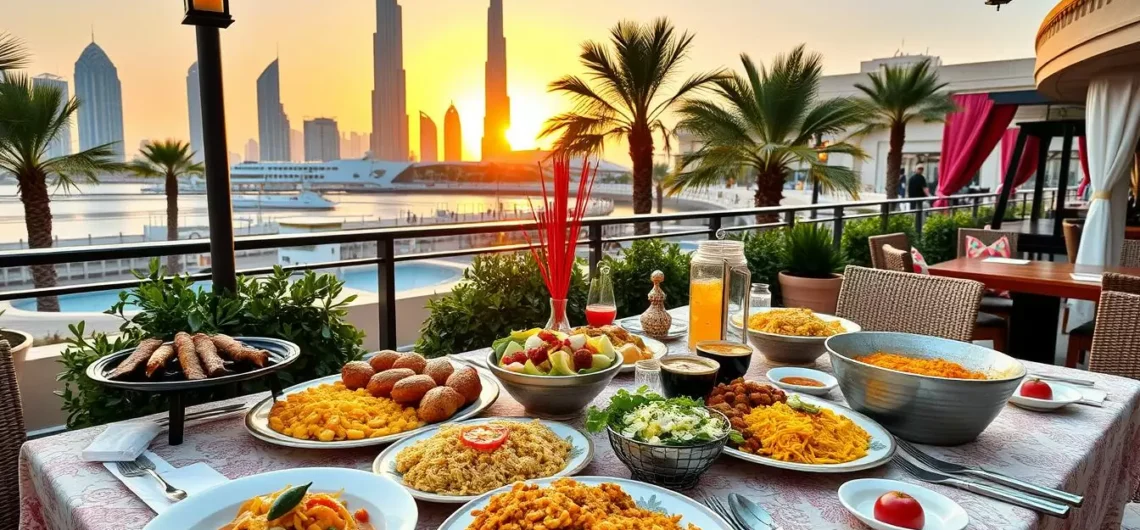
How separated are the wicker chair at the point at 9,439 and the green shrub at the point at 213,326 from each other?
39cm

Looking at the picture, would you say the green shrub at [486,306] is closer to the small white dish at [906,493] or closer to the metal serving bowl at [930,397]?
the metal serving bowl at [930,397]

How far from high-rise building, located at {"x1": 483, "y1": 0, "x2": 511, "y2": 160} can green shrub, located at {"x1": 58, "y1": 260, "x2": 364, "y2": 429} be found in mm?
3026

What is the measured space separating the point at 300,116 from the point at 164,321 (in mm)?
29555

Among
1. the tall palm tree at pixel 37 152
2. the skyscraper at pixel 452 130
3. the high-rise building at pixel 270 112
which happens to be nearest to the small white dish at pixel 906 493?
the tall palm tree at pixel 37 152

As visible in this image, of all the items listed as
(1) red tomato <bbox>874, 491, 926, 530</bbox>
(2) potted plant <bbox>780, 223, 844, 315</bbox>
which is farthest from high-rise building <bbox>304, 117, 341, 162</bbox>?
(1) red tomato <bbox>874, 491, 926, 530</bbox>

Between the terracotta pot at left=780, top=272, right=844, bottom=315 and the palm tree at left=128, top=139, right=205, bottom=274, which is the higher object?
the palm tree at left=128, top=139, right=205, bottom=274

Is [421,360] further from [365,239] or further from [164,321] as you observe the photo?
[365,239]

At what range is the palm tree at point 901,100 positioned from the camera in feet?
47.0

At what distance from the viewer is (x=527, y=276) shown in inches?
133

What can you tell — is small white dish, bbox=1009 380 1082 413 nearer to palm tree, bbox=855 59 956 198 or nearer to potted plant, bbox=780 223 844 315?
potted plant, bbox=780 223 844 315

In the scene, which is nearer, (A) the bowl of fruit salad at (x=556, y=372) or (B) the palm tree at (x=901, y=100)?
(A) the bowl of fruit salad at (x=556, y=372)

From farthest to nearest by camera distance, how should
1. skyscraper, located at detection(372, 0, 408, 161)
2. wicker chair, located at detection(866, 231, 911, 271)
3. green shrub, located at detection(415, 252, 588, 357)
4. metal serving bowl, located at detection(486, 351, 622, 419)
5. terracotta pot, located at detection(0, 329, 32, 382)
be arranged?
skyscraper, located at detection(372, 0, 408, 161) → wicker chair, located at detection(866, 231, 911, 271) → terracotta pot, located at detection(0, 329, 32, 382) → green shrub, located at detection(415, 252, 588, 357) → metal serving bowl, located at detection(486, 351, 622, 419)

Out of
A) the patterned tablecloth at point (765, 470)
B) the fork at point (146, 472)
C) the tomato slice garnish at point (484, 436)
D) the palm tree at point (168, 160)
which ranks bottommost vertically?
the patterned tablecloth at point (765, 470)

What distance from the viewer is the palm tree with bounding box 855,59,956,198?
1432cm
